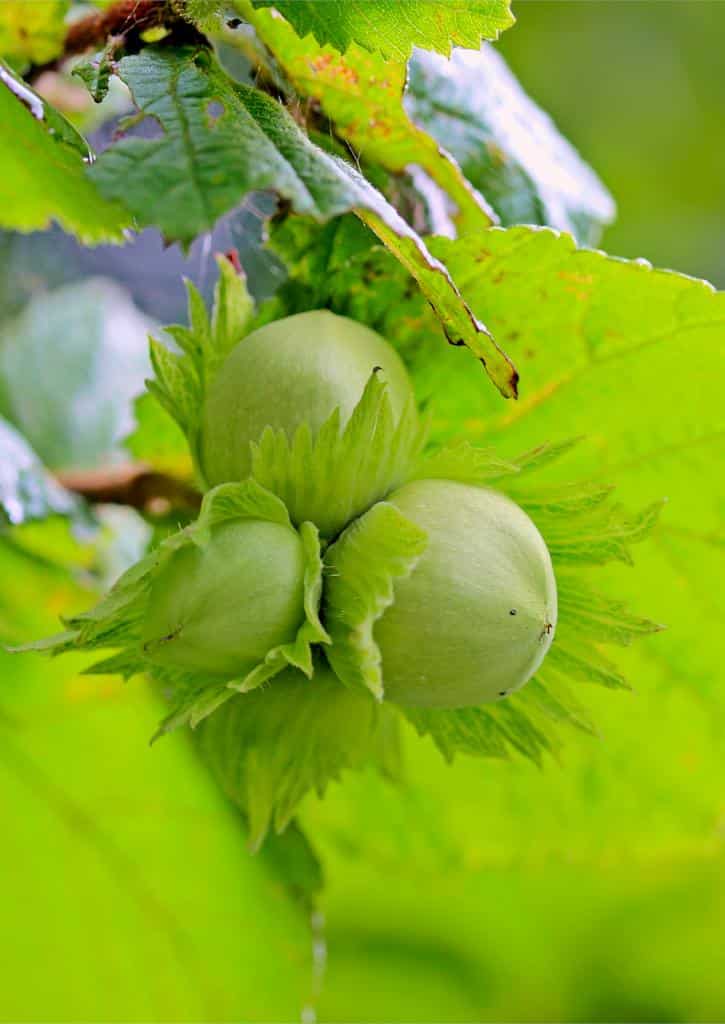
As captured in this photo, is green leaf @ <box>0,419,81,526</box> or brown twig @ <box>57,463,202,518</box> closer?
green leaf @ <box>0,419,81,526</box>

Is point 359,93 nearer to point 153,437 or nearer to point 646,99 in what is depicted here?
point 153,437

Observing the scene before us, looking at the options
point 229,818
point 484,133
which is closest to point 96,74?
point 484,133

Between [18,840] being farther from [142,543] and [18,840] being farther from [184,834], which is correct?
[142,543]

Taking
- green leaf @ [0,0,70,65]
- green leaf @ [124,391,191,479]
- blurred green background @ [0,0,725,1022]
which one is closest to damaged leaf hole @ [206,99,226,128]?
blurred green background @ [0,0,725,1022]

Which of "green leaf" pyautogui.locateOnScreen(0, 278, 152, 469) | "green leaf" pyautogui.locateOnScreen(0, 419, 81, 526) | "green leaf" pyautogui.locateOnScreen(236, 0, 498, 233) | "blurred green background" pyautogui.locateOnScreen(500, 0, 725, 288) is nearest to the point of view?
"green leaf" pyautogui.locateOnScreen(236, 0, 498, 233)

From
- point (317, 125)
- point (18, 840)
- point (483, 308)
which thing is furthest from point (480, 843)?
point (317, 125)

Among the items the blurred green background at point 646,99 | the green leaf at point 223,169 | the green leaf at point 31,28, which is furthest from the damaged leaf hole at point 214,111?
the blurred green background at point 646,99

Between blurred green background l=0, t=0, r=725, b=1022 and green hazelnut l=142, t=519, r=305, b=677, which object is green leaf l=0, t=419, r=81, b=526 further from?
green hazelnut l=142, t=519, r=305, b=677
